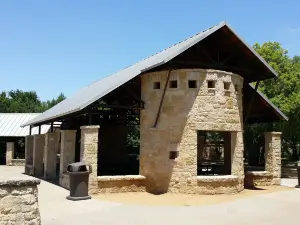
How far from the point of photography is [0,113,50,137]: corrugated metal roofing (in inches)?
1313

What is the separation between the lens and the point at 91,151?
1316cm

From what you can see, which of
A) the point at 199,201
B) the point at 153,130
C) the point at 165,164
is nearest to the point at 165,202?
the point at 199,201

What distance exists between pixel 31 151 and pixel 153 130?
12.5 meters

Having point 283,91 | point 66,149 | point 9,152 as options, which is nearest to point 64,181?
point 66,149

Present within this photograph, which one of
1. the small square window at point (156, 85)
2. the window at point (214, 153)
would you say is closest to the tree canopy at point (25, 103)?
the window at point (214, 153)

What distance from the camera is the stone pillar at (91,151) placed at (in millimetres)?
13022

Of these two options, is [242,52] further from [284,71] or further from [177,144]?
[284,71]

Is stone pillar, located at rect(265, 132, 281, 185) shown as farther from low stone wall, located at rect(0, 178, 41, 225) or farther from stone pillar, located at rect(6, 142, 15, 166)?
stone pillar, located at rect(6, 142, 15, 166)

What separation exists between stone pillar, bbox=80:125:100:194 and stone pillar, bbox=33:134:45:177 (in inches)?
350

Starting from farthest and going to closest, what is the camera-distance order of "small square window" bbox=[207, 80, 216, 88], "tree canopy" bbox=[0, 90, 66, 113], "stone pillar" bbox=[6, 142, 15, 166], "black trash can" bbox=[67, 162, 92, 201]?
"tree canopy" bbox=[0, 90, 66, 113] < "stone pillar" bbox=[6, 142, 15, 166] < "small square window" bbox=[207, 80, 216, 88] < "black trash can" bbox=[67, 162, 92, 201]

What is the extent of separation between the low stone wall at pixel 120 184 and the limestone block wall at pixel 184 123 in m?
0.34

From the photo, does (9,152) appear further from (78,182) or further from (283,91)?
(283,91)

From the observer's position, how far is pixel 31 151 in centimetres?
2364

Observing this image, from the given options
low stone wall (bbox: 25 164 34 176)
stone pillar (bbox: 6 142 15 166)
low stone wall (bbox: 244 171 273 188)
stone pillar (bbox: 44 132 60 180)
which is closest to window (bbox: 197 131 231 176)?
low stone wall (bbox: 244 171 273 188)
